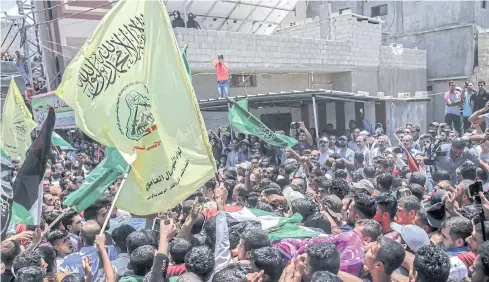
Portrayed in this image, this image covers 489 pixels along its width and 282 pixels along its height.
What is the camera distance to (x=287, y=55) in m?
15.3

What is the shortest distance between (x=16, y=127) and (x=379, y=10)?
67.3 feet

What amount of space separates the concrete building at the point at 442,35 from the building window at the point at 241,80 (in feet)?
33.1

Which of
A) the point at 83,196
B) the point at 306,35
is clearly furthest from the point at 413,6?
the point at 83,196

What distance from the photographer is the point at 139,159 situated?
375 centimetres

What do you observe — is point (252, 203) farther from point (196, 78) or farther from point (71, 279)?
point (196, 78)

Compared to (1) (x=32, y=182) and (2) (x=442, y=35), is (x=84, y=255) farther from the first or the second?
(2) (x=442, y=35)

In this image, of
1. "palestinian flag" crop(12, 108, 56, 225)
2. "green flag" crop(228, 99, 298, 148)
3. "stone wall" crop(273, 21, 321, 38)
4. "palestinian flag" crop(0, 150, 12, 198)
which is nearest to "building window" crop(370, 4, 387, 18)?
"stone wall" crop(273, 21, 321, 38)

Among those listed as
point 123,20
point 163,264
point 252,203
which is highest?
point 123,20

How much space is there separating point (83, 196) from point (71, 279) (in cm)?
184

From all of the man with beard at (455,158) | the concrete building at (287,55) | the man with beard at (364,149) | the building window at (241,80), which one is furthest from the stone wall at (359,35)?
the man with beard at (455,158)

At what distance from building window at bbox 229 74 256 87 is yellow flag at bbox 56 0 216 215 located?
1110 cm

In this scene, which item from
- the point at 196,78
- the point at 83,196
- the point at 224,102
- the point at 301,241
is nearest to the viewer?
the point at 301,241

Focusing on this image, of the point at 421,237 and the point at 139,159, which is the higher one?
the point at 139,159

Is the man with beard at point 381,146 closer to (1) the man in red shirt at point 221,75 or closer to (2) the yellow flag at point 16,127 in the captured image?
(1) the man in red shirt at point 221,75
